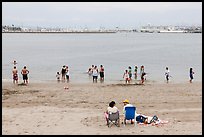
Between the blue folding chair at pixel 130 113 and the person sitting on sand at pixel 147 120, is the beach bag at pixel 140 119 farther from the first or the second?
the blue folding chair at pixel 130 113

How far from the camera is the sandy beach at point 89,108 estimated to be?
1255 centimetres

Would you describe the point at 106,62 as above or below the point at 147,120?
above

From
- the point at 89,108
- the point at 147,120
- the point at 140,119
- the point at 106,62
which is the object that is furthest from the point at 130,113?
the point at 106,62

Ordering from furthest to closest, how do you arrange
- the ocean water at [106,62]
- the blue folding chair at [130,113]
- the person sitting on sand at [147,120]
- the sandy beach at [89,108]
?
1. the ocean water at [106,62]
2. the person sitting on sand at [147,120]
3. the blue folding chair at [130,113]
4. the sandy beach at [89,108]

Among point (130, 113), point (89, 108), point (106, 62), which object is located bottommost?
point (89, 108)

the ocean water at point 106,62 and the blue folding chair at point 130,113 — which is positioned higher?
the ocean water at point 106,62

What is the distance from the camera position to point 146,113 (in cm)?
1526

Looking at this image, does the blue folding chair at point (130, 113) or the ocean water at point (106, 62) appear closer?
the blue folding chair at point (130, 113)

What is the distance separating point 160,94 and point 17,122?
938 centimetres

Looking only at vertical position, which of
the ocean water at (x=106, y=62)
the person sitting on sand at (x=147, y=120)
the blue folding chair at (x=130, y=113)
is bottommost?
the person sitting on sand at (x=147, y=120)

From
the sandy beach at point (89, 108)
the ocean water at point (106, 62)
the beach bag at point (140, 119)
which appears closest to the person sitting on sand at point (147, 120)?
the beach bag at point (140, 119)

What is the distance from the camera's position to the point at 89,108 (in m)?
16.4

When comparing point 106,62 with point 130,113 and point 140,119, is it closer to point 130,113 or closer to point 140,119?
point 140,119

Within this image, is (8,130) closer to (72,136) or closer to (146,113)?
(72,136)
